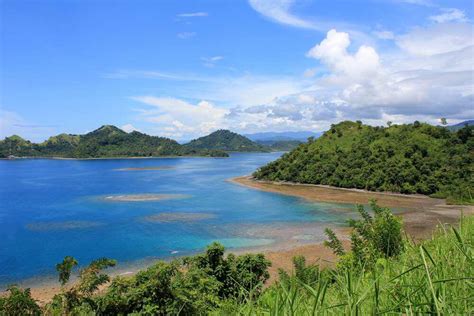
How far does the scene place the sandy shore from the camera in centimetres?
2426

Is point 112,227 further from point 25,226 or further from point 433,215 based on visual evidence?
point 433,215

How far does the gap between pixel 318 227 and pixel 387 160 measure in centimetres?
3426

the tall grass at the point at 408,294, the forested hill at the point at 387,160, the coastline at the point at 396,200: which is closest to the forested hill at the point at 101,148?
the forested hill at the point at 387,160

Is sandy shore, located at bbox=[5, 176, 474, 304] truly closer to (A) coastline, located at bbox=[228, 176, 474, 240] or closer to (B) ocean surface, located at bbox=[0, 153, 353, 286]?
(A) coastline, located at bbox=[228, 176, 474, 240]

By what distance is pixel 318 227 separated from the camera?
1400 inches

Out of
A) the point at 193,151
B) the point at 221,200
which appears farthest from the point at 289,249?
the point at 193,151

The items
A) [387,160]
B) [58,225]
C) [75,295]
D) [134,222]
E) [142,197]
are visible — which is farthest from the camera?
[387,160]

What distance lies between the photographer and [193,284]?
44.0ft

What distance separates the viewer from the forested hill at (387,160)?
184ft

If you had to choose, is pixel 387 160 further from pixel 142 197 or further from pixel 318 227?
pixel 142 197

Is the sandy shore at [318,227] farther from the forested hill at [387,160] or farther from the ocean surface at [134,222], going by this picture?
the forested hill at [387,160]

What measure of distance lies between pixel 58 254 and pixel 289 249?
1931 centimetres

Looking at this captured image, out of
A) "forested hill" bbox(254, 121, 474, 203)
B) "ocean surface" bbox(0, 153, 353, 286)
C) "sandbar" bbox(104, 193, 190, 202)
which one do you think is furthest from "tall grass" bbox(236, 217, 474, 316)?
"sandbar" bbox(104, 193, 190, 202)

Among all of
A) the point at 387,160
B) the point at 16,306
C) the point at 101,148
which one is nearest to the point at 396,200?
the point at 387,160
